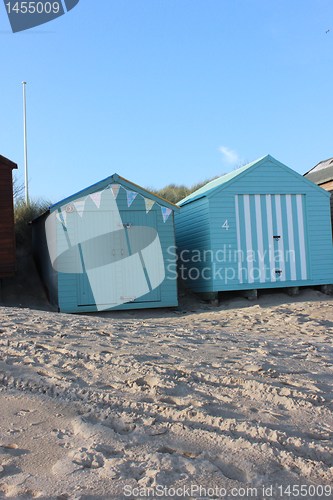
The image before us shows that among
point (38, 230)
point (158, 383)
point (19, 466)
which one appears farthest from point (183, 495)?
point (38, 230)

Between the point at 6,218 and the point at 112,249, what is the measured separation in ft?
10.1

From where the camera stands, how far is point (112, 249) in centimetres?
1155

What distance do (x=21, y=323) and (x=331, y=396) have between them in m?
3.73

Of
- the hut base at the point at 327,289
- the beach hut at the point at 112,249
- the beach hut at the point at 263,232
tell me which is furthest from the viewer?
the hut base at the point at 327,289

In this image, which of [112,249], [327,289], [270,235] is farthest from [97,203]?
[327,289]

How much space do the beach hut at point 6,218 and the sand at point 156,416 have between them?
7.34 m

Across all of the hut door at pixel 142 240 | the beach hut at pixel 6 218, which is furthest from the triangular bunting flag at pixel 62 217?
the beach hut at pixel 6 218

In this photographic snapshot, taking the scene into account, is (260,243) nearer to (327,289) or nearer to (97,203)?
(327,289)

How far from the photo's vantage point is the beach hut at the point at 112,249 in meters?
11.4

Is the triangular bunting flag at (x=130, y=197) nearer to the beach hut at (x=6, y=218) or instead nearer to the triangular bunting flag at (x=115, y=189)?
the triangular bunting flag at (x=115, y=189)

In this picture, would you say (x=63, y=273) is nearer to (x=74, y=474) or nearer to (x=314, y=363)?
(x=314, y=363)

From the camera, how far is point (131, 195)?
11711 mm

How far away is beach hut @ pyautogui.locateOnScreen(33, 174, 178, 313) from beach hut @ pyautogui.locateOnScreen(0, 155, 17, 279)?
1387mm

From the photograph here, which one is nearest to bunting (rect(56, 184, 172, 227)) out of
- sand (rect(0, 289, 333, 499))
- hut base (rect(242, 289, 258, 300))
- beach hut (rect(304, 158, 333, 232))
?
hut base (rect(242, 289, 258, 300))
